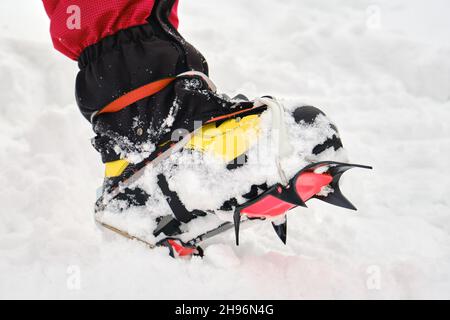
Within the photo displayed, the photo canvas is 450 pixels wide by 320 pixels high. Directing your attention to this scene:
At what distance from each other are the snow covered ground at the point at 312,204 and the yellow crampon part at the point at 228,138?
177mm

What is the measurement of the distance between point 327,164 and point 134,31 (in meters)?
0.38

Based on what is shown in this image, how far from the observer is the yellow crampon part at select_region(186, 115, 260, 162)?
2.45 ft

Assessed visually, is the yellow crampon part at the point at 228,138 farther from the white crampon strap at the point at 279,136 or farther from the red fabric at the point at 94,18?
the red fabric at the point at 94,18

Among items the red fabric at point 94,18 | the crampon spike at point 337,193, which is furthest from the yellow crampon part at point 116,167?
the crampon spike at point 337,193

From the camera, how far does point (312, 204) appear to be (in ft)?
3.22

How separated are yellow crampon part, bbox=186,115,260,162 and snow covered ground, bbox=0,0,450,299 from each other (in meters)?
0.18

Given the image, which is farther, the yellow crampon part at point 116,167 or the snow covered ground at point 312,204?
the yellow crampon part at point 116,167

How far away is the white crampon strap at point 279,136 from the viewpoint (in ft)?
2.34

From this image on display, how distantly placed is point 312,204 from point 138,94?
420 millimetres

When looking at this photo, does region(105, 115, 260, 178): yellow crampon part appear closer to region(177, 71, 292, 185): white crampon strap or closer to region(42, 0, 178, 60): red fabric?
region(177, 71, 292, 185): white crampon strap

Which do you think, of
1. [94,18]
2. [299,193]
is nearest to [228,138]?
[299,193]

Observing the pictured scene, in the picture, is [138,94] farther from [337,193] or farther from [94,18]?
[337,193]

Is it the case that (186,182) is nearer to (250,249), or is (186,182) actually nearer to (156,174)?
(156,174)
